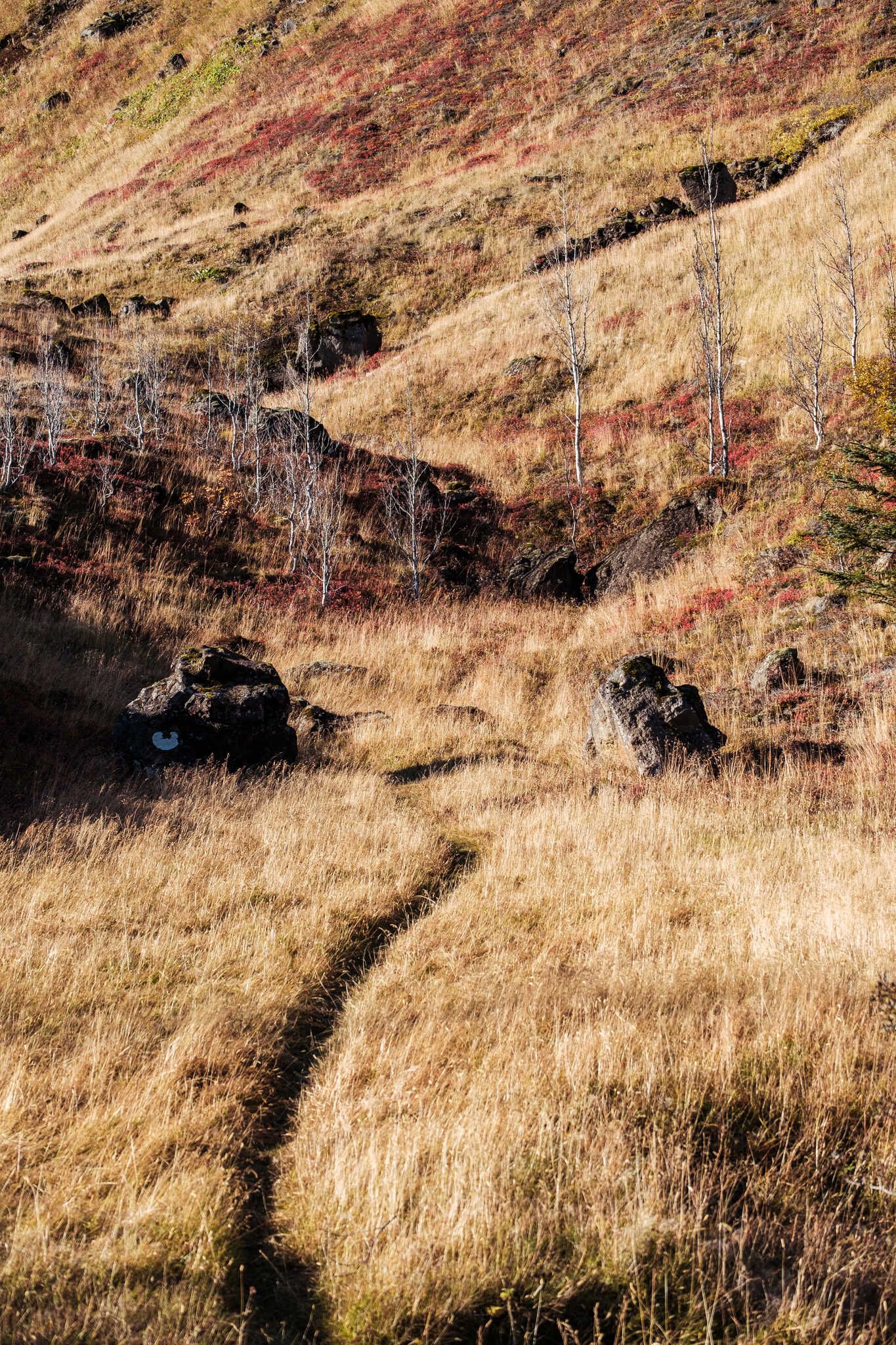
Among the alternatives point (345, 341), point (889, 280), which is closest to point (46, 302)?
point (345, 341)

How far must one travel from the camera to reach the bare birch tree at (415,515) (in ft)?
74.8

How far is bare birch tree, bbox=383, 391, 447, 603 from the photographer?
22797 millimetres

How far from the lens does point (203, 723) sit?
10.6 m

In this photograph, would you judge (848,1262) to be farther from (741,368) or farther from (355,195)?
(355,195)

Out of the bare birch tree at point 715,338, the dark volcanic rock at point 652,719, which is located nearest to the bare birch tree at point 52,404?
the dark volcanic rock at point 652,719

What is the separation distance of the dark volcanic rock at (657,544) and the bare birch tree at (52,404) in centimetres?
1531

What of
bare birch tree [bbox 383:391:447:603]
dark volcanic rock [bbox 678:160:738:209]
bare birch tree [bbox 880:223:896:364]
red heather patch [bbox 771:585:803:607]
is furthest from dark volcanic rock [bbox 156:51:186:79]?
red heather patch [bbox 771:585:803:607]

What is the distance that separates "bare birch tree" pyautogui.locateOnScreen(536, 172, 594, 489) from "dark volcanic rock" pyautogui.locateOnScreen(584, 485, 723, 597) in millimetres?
4488

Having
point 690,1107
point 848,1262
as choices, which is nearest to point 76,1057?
point 690,1107

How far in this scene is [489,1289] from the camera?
107 inches

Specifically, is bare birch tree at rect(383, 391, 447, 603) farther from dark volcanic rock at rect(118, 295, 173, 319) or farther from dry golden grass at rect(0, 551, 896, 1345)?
dark volcanic rock at rect(118, 295, 173, 319)

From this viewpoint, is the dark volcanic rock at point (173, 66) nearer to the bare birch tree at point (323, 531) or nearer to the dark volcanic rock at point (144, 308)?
the dark volcanic rock at point (144, 308)

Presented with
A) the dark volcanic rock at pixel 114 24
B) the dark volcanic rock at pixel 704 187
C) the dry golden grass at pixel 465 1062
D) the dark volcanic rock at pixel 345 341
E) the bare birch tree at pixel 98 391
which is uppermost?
the dark volcanic rock at pixel 114 24

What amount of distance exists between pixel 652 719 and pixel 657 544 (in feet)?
39.6
